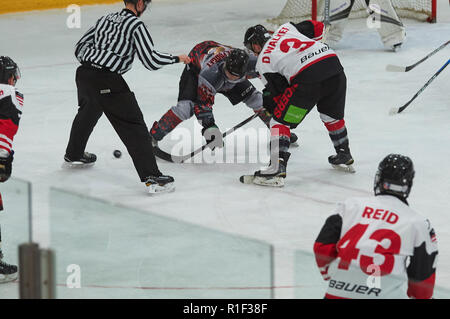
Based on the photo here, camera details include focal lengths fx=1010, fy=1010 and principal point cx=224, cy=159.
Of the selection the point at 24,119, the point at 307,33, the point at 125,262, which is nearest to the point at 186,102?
the point at 307,33

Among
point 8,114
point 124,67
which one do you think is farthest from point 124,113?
point 8,114

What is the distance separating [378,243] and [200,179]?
8.50 ft

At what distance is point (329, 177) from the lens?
527 cm

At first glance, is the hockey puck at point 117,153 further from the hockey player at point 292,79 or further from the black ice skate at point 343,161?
the black ice skate at point 343,161

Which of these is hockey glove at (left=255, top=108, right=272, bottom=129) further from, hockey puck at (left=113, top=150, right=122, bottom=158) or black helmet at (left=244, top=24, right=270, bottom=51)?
hockey puck at (left=113, top=150, right=122, bottom=158)

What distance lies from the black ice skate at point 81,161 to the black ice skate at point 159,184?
583 mm

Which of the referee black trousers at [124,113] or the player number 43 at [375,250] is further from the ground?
the player number 43 at [375,250]

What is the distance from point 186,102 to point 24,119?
4.59ft

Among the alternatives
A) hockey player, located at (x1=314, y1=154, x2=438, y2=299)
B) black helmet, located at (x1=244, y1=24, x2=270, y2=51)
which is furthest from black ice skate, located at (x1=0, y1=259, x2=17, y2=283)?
black helmet, located at (x1=244, y1=24, x2=270, y2=51)

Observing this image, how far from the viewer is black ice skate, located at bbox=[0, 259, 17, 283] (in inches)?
133

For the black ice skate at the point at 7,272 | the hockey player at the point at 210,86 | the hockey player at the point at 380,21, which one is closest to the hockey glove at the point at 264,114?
the hockey player at the point at 210,86

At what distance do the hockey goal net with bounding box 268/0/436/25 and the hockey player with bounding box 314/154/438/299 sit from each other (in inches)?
236

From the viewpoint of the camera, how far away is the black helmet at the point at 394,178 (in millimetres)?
2881

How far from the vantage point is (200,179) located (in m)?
5.26
